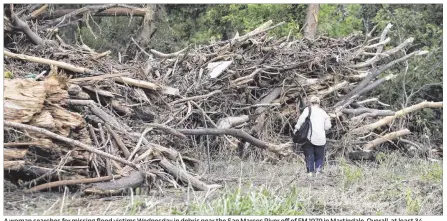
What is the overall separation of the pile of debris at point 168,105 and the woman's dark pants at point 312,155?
525 mm

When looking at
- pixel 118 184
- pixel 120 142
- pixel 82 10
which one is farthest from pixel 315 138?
pixel 82 10

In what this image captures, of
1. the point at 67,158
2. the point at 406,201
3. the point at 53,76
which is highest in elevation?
the point at 53,76

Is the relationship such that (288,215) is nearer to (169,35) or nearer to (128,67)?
(128,67)

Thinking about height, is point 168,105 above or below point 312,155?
above

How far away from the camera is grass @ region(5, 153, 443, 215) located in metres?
6.34

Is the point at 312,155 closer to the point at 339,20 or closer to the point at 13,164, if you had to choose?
the point at 13,164

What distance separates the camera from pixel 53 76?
7578 millimetres

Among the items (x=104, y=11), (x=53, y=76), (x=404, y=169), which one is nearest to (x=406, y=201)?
(x=404, y=169)

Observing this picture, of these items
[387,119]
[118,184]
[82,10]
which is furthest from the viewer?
[82,10]

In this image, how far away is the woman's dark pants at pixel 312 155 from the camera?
977cm

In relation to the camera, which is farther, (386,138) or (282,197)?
(386,138)

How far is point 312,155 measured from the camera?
32.2ft

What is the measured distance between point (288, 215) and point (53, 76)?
121 inches

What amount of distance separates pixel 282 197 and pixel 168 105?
11.4ft
